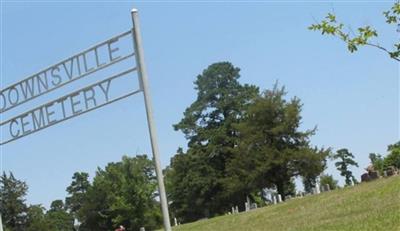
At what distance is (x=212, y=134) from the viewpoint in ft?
237

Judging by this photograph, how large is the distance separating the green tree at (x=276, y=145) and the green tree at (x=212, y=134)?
15535 mm

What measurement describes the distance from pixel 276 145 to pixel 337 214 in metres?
27.5

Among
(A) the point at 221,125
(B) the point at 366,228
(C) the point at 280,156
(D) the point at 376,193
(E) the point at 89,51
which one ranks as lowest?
(B) the point at 366,228

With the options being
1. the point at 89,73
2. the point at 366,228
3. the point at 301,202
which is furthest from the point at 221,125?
the point at 89,73

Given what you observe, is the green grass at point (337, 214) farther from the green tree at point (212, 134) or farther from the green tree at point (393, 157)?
the green tree at point (393, 157)

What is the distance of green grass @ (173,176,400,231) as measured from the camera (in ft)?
62.4

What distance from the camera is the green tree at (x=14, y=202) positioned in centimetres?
8395

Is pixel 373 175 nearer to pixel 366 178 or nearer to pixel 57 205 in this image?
pixel 366 178

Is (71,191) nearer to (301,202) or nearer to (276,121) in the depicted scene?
(276,121)

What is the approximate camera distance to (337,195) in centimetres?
3219

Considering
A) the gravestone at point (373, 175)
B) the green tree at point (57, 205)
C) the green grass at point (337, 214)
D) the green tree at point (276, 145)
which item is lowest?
the green grass at point (337, 214)

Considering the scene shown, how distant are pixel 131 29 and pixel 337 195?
23.1m

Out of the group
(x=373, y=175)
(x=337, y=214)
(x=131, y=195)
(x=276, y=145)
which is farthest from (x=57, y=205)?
(x=337, y=214)

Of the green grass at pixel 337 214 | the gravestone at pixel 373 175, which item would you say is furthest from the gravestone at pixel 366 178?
the green grass at pixel 337 214
